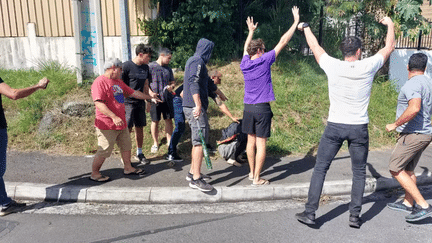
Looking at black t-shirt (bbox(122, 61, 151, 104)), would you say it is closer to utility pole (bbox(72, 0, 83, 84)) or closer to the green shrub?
utility pole (bbox(72, 0, 83, 84))

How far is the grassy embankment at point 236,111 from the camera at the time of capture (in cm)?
646

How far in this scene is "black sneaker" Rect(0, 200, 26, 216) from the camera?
4098 millimetres

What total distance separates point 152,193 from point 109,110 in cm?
118

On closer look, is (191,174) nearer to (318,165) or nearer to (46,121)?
Result: (318,165)

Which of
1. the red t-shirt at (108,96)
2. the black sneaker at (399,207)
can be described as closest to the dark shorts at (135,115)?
the red t-shirt at (108,96)

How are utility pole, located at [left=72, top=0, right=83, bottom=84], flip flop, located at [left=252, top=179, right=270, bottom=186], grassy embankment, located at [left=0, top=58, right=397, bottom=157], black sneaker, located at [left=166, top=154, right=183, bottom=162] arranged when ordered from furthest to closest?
utility pole, located at [left=72, top=0, right=83, bottom=84] < grassy embankment, located at [left=0, top=58, right=397, bottom=157] < black sneaker, located at [left=166, top=154, right=183, bottom=162] < flip flop, located at [left=252, top=179, right=270, bottom=186]

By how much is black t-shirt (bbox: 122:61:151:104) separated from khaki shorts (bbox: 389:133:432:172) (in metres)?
3.65

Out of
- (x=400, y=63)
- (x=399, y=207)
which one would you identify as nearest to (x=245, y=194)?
(x=399, y=207)

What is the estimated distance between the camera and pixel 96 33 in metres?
7.74

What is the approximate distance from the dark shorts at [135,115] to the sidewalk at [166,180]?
69cm

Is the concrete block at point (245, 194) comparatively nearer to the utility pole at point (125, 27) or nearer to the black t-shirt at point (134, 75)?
the black t-shirt at point (134, 75)

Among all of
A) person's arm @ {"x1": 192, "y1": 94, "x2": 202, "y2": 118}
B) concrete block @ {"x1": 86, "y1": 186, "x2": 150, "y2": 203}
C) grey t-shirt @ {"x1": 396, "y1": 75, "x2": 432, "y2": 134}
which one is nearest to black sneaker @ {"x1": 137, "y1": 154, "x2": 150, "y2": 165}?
concrete block @ {"x1": 86, "y1": 186, "x2": 150, "y2": 203}

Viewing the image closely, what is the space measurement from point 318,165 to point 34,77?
7.69m

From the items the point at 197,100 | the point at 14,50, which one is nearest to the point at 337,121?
the point at 197,100
